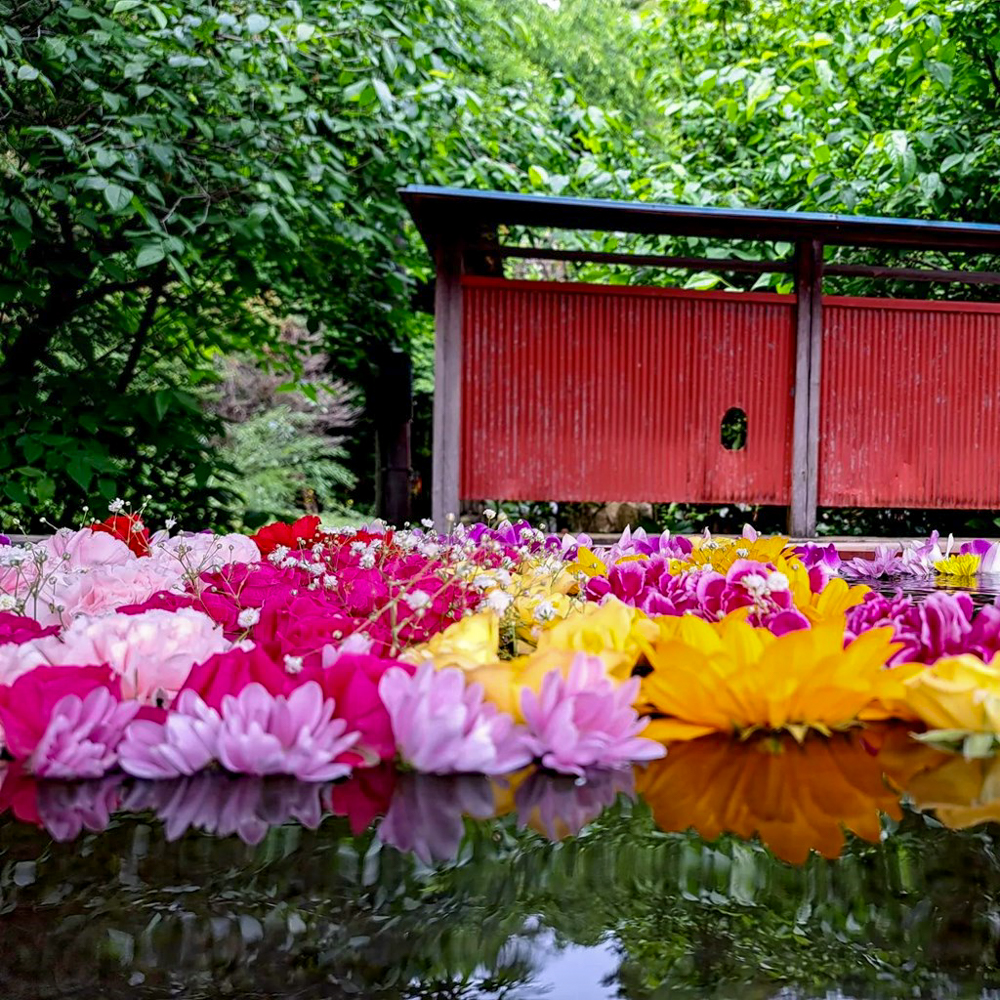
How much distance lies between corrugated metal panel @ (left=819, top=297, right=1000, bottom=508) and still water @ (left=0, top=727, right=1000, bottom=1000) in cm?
551

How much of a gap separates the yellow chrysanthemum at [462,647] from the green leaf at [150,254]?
145 inches

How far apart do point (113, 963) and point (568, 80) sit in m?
8.39

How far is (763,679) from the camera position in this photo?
2.18 ft

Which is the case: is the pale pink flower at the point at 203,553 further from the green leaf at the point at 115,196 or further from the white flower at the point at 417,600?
the green leaf at the point at 115,196

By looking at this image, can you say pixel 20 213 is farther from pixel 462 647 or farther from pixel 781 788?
pixel 781 788

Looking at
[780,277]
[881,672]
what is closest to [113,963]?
[881,672]

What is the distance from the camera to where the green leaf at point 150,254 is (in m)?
4.02

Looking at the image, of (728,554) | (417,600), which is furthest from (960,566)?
(417,600)

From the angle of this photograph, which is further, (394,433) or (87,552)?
(394,433)

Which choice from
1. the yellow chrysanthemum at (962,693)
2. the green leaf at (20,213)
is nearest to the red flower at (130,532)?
the yellow chrysanthemum at (962,693)

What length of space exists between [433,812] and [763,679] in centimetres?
26

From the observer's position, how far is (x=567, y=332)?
18.2 ft

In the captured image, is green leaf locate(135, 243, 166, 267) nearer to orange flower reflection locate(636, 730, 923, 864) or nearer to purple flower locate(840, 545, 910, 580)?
purple flower locate(840, 545, 910, 580)

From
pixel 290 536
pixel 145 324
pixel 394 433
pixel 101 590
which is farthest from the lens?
pixel 394 433
